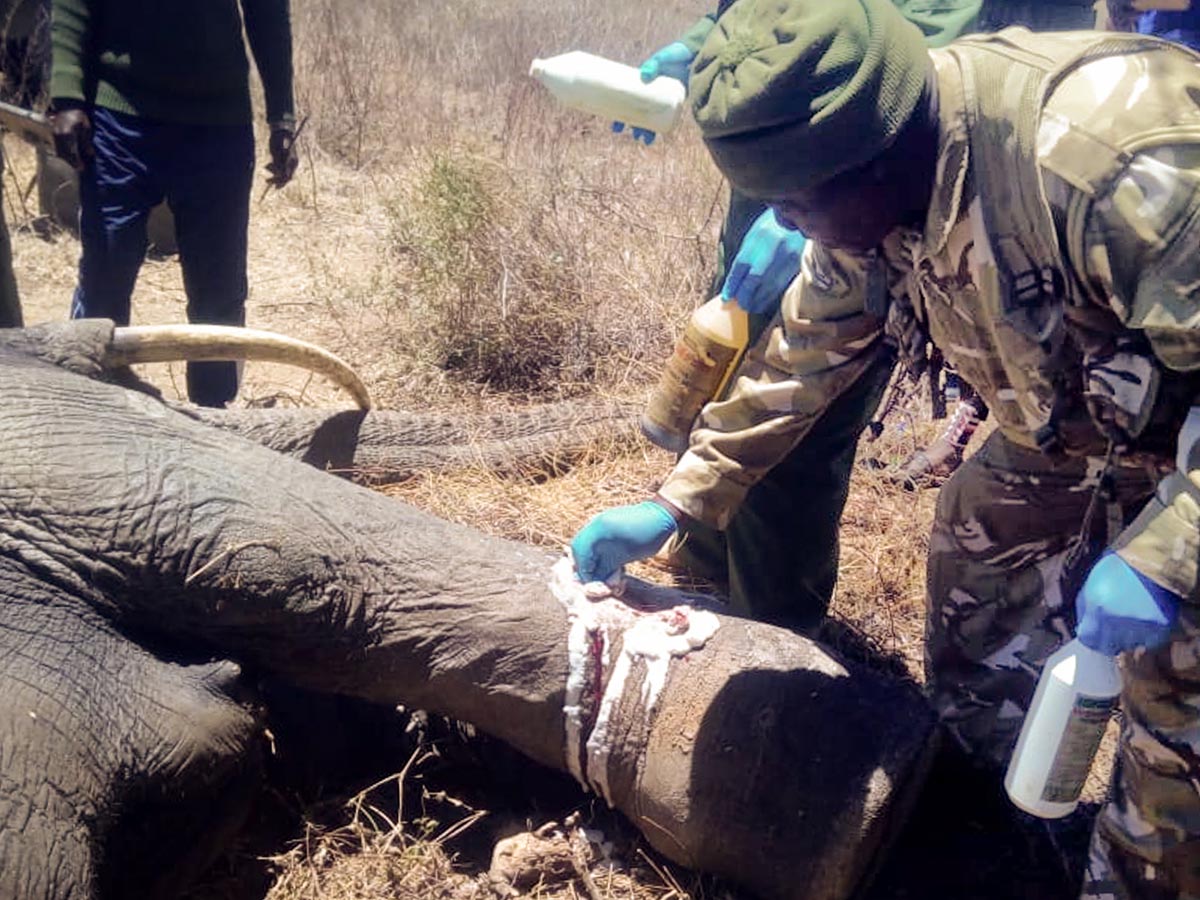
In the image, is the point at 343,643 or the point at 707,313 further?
the point at 707,313

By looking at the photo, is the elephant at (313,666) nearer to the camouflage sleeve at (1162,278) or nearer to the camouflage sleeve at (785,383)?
the camouflage sleeve at (785,383)

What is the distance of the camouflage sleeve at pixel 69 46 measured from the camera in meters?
3.85

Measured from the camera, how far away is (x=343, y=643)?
8.24 ft

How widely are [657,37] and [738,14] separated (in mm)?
11516

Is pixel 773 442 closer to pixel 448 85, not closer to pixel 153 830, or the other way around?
pixel 153 830

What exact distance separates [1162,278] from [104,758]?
6.44 feet

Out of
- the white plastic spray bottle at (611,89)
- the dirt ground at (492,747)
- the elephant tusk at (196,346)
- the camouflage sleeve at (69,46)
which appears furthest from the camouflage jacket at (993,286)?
the camouflage sleeve at (69,46)

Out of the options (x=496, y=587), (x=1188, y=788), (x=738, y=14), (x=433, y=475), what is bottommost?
(x=433, y=475)

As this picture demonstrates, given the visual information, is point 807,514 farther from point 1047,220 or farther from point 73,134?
point 73,134

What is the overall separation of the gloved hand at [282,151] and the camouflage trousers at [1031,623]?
2977 mm

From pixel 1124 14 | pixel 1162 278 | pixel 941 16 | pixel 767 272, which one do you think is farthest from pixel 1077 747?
pixel 1124 14

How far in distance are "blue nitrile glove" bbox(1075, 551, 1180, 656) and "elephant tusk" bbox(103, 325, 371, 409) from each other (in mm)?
2073

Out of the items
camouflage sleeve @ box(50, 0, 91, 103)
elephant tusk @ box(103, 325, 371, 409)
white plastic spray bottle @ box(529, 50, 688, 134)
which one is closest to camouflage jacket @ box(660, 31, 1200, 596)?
elephant tusk @ box(103, 325, 371, 409)

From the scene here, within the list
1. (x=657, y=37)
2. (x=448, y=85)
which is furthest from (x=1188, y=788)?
(x=657, y=37)
